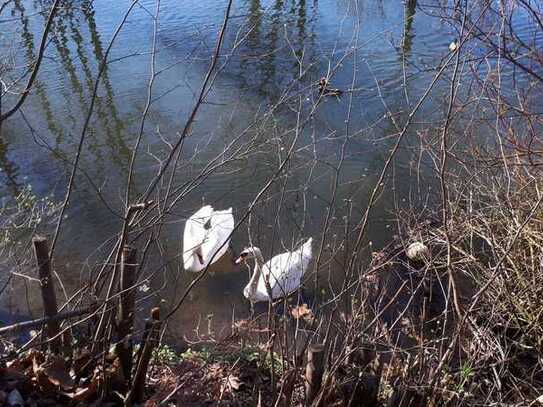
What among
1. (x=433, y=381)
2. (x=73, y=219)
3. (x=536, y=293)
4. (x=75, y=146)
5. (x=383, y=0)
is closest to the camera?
(x=433, y=381)

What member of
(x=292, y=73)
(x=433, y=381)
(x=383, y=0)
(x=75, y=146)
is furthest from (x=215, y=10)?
(x=433, y=381)

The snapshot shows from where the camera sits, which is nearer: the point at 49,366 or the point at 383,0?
the point at 49,366

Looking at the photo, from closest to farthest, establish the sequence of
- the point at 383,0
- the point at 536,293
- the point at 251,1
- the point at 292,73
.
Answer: the point at 536,293 < the point at 292,73 < the point at 251,1 < the point at 383,0

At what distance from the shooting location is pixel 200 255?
554 cm

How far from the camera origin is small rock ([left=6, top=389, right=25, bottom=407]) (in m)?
2.78

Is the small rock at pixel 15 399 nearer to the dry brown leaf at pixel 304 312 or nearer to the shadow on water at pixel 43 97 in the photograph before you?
the dry brown leaf at pixel 304 312

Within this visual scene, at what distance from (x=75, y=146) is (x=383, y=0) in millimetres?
7124

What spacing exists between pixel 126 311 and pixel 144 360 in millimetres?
286

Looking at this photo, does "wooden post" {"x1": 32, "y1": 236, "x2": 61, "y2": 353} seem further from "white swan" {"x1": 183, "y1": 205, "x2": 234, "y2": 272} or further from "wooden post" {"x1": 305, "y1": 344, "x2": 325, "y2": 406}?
"white swan" {"x1": 183, "y1": 205, "x2": 234, "y2": 272}

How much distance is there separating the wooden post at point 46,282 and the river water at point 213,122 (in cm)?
141

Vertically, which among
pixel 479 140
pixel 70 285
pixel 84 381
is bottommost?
pixel 70 285

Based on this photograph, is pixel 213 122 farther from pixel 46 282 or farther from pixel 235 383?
pixel 46 282

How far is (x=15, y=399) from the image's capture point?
2801 mm

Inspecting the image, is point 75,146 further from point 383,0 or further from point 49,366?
point 383,0
